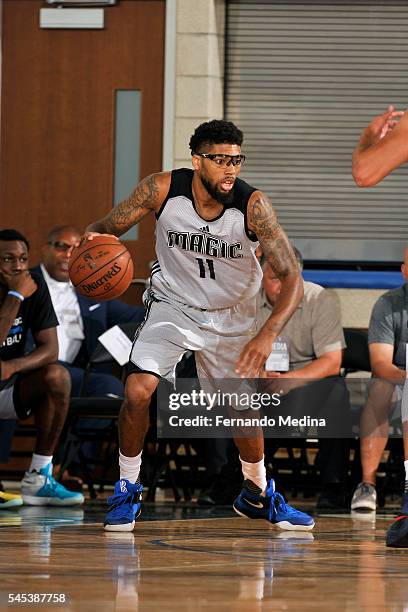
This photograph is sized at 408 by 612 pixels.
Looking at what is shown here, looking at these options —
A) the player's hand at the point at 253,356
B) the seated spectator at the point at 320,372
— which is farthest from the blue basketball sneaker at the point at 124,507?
the seated spectator at the point at 320,372

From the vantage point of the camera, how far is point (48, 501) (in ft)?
23.7

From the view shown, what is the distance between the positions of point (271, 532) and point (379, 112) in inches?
228

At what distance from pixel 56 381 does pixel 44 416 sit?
0.71ft

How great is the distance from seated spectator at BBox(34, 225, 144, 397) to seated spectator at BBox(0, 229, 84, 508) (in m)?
1.04

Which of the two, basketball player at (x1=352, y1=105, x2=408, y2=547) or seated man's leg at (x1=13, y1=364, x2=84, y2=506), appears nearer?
basketball player at (x1=352, y1=105, x2=408, y2=547)

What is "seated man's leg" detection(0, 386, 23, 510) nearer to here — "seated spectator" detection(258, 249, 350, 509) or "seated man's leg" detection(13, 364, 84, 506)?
"seated man's leg" detection(13, 364, 84, 506)

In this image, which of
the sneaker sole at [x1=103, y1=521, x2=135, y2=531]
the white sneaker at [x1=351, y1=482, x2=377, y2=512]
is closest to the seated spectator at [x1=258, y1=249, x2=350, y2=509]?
the white sneaker at [x1=351, y1=482, x2=377, y2=512]

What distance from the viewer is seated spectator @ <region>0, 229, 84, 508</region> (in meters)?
7.25

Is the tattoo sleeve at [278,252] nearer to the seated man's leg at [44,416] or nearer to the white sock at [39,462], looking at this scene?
the seated man's leg at [44,416]

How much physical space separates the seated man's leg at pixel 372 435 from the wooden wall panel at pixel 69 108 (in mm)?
3428

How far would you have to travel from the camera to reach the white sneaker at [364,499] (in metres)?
6.95

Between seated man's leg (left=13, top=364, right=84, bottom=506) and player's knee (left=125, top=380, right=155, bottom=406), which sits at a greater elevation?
player's knee (left=125, top=380, right=155, bottom=406)

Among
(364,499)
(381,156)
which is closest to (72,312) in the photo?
(364,499)

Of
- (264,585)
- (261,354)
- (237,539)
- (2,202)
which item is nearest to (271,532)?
(237,539)
